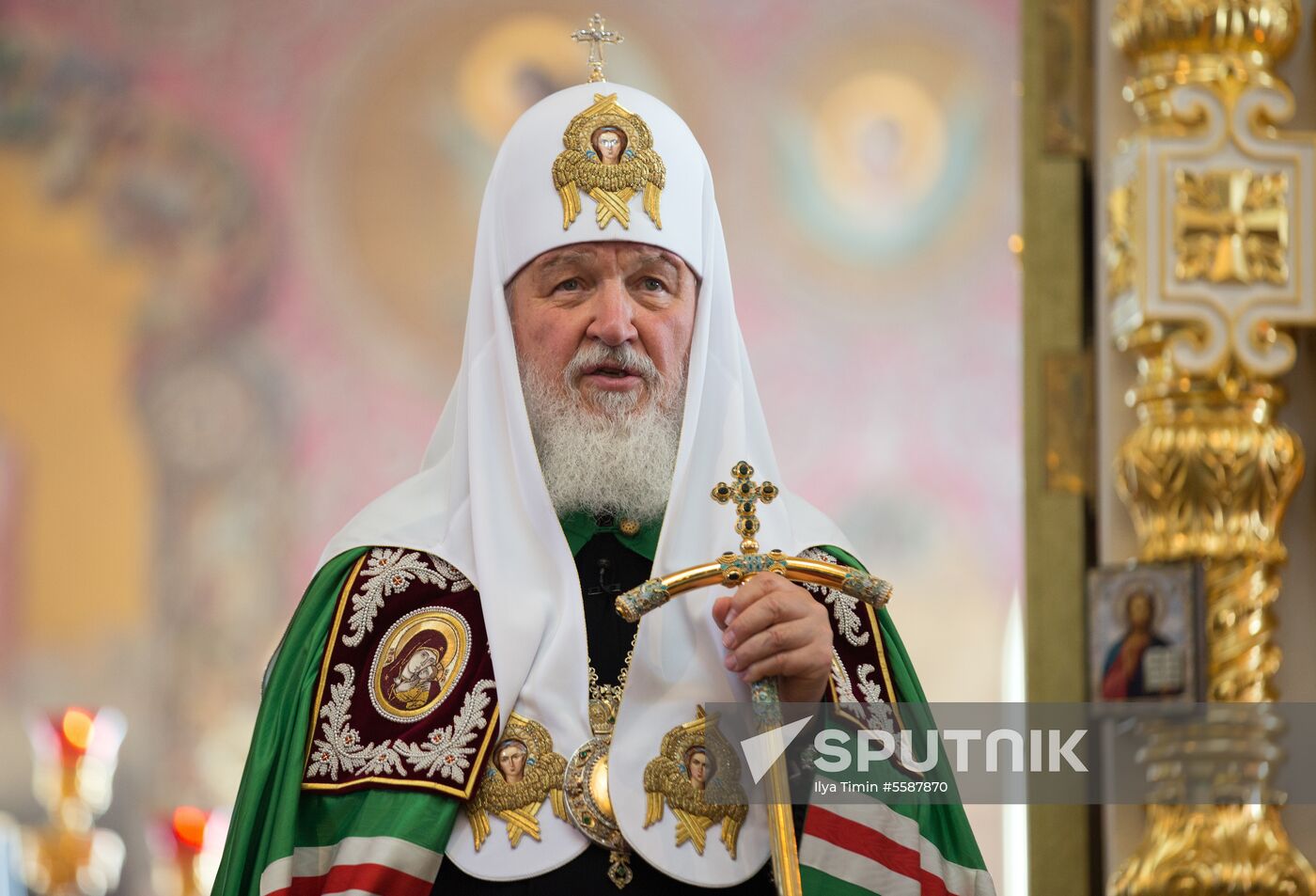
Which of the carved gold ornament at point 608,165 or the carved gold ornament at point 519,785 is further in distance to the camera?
the carved gold ornament at point 608,165

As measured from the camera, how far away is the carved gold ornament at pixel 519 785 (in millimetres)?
2900

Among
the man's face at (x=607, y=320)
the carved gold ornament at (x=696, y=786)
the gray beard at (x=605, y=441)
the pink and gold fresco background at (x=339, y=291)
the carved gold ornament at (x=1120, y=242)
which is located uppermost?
the pink and gold fresco background at (x=339, y=291)

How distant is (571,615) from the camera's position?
9.92 feet

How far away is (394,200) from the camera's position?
863 centimetres

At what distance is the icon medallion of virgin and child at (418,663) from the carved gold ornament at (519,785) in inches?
Answer: 5.2

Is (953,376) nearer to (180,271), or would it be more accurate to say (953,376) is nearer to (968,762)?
(180,271)

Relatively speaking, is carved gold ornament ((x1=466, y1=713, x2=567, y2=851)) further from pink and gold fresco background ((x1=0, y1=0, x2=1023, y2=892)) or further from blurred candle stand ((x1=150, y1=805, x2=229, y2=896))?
pink and gold fresco background ((x1=0, y1=0, x2=1023, y2=892))

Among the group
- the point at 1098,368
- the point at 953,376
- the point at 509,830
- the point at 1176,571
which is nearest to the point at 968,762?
the point at 1176,571

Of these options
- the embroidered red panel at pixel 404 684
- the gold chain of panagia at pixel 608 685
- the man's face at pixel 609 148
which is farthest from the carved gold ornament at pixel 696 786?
the man's face at pixel 609 148

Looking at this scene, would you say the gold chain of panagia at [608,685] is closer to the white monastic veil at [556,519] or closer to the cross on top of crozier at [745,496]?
the white monastic veil at [556,519]

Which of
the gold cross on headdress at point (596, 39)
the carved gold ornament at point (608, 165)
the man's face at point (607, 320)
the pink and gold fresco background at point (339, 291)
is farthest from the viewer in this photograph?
the pink and gold fresco background at point (339, 291)

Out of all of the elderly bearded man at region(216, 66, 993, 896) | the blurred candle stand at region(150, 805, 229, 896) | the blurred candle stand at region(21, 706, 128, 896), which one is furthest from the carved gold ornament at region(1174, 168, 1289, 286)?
the blurred candle stand at region(21, 706, 128, 896)

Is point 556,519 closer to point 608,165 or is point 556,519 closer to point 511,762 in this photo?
point 511,762

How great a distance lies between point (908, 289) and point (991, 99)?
980mm
